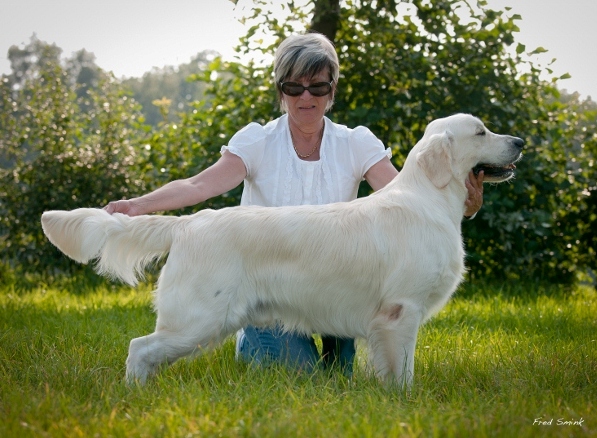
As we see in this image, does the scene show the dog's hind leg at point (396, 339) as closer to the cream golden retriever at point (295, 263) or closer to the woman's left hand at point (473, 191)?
the cream golden retriever at point (295, 263)

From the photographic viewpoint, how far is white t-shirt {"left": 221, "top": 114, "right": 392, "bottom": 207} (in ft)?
13.7

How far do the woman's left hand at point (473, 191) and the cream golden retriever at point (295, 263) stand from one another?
184 millimetres

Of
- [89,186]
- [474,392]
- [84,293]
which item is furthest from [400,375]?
[89,186]

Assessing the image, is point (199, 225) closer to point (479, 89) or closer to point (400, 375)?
point (400, 375)

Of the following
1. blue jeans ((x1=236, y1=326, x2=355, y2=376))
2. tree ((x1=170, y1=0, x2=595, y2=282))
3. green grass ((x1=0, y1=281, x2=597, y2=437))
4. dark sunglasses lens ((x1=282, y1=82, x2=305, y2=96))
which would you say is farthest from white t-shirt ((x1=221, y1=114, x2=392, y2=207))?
tree ((x1=170, y1=0, x2=595, y2=282))

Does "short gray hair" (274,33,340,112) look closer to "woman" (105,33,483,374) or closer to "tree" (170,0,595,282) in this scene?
"woman" (105,33,483,374)

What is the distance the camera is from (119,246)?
344 centimetres

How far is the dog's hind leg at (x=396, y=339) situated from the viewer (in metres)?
3.43

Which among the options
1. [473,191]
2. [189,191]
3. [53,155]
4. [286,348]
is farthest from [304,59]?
[53,155]

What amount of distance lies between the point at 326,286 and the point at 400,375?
54cm

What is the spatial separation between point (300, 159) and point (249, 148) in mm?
305

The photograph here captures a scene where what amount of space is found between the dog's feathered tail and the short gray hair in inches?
44.5

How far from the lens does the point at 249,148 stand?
4.16 m

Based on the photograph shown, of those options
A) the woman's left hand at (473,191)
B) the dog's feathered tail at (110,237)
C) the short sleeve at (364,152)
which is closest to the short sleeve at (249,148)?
the short sleeve at (364,152)
